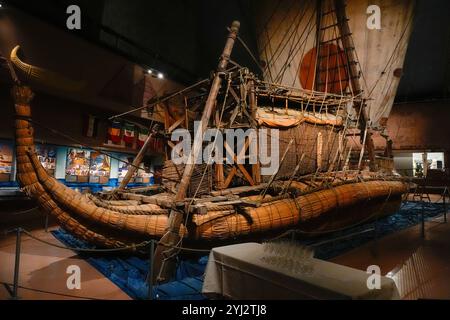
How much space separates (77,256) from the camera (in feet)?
16.2

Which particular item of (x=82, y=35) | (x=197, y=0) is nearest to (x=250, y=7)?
(x=197, y=0)

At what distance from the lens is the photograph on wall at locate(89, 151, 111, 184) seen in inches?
370

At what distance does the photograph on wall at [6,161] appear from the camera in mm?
7316

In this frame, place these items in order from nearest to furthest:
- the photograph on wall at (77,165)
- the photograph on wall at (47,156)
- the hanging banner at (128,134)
Answer: the photograph on wall at (47,156)
the photograph on wall at (77,165)
the hanging banner at (128,134)

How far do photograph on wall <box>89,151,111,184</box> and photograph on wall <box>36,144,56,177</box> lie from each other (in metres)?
1.18

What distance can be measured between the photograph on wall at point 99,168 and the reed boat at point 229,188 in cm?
357

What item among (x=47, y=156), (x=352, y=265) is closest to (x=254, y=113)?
(x=352, y=265)

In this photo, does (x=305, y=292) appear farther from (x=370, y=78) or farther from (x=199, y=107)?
(x=370, y=78)

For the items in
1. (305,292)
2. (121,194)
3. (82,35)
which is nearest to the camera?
(305,292)

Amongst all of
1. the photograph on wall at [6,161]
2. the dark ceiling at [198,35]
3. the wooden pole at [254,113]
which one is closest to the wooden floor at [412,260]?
the wooden pole at [254,113]

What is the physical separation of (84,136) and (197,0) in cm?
950

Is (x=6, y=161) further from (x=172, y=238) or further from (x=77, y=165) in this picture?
(x=172, y=238)

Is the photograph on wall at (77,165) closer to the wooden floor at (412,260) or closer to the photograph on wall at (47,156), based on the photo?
the photograph on wall at (47,156)
